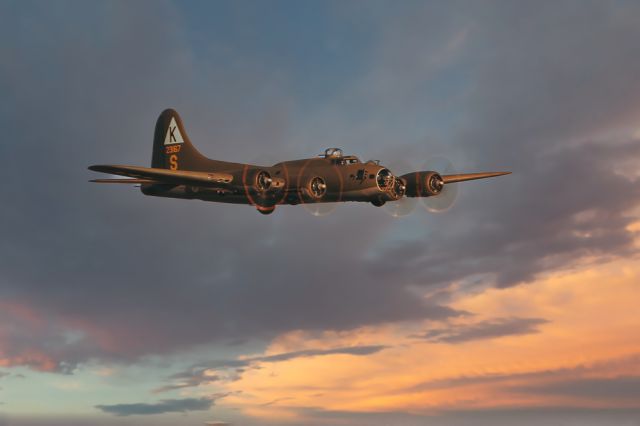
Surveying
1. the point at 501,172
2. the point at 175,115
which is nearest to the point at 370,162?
the point at 501,172

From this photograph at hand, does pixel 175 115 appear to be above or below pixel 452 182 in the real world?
above

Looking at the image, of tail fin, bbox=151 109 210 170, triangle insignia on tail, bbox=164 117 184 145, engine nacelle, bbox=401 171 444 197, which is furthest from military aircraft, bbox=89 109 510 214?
triangle insignia on tail, bbox=164 117 184 145

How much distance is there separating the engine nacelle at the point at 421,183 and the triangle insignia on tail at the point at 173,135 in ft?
80.0

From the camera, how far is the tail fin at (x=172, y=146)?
200ft

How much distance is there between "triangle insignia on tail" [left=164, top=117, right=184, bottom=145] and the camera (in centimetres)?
6253

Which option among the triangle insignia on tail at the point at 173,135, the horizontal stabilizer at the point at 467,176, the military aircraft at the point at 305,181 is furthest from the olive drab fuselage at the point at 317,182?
the triangle insignia on tail at the point at 173,135

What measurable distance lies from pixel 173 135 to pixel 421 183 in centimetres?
2665

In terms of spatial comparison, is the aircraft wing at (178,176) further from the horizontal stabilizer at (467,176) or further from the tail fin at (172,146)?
the horizontal stabilizer at (467,176)

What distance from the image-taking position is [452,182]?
172 ft

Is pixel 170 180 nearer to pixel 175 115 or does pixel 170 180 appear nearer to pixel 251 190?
pixel 251 190

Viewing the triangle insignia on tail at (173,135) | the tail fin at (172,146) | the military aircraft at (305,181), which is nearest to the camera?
the military aircraft at (305,181)

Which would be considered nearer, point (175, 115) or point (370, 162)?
point (370, 162)

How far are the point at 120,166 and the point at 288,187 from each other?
12093mm

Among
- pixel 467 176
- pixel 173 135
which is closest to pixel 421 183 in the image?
pixel 467 176
